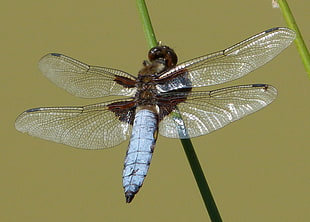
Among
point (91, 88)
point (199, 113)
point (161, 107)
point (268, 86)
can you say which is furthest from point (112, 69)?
point (268, 86)

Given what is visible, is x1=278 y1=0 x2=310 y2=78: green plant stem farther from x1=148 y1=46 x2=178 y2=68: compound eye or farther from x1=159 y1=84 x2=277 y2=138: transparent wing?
x1=148 y1=46 x2=178 y2=68: compound eye

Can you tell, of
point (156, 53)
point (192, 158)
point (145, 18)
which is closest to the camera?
point (192, 158)

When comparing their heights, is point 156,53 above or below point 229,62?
above

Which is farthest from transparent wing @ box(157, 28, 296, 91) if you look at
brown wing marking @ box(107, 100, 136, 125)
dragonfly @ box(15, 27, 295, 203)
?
brown wing marking @ box(107, 100, 136, 125)

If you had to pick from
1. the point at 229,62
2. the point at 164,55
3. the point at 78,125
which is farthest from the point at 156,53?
the point at 78,125

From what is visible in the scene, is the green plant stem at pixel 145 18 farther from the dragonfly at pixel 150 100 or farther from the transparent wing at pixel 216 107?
the transparent wing at pixel 216 107

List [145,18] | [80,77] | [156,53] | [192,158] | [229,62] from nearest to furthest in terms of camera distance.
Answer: [192,158] < [145,18] < [229,62] < [156,53] < [80,77]

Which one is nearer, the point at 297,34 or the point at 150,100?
the point at 297,34

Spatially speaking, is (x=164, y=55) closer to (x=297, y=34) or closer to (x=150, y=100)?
(x=150, y=100)
